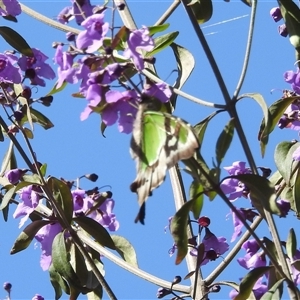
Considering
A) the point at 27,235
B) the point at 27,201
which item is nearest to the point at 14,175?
the point at 27,201

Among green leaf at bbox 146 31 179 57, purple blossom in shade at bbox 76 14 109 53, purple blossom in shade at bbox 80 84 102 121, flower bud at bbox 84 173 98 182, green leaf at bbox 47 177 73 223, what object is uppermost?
green leaf at bbox 146 31 179 57

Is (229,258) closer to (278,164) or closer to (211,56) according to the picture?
(278,164)

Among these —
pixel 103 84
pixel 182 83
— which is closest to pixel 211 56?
pixel 103 84

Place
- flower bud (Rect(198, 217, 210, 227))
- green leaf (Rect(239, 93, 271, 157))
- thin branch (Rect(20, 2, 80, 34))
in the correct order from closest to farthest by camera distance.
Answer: green leaf (Rect(239, 93, 271, 157)), flower bud (Rect(198, 217, 210, 227)), thin branch (Rect(20, 2, 80, 34))

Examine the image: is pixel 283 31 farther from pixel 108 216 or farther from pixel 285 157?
pixel 108 216

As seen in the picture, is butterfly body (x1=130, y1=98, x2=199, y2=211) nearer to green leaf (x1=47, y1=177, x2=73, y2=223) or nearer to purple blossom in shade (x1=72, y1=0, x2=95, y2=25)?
purple blossom in shade (x1=72, y1=0, x2=95, y2=25)

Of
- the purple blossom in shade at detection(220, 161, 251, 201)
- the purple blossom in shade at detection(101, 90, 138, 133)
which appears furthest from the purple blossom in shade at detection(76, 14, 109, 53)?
the purple blossom in shade at detection(220, 161, 251, 201)

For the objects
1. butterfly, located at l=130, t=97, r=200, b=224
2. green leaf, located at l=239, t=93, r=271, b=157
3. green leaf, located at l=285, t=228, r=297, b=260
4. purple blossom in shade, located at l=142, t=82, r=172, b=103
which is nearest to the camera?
butterfly, located at l=130, t=97, r=200, b=224

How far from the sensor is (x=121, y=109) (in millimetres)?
2516

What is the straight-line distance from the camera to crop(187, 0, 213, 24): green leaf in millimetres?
3496

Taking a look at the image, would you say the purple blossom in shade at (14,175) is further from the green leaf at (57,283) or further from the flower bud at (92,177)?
the green leaf at (57,283)

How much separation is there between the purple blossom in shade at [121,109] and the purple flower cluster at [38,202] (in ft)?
3.30

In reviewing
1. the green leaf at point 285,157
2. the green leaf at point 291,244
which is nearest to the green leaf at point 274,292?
the green leaf at point 291,244

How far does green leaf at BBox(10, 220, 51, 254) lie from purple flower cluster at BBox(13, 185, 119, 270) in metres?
0.05
